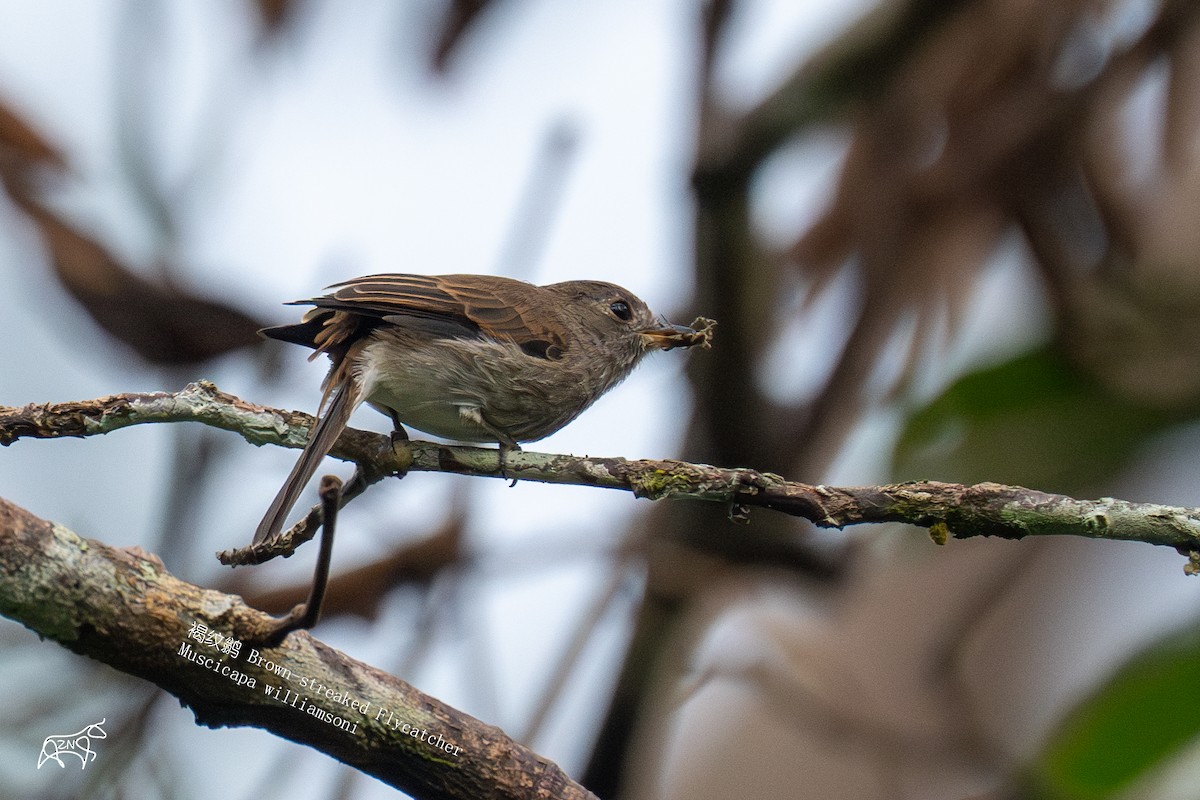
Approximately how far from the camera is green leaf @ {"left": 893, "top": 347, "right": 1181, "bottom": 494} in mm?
3893

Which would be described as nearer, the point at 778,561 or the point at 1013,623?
the point at 778,561

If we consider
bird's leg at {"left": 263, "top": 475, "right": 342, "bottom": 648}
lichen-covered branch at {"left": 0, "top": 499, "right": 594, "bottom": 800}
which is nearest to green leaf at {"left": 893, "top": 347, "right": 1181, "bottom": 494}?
lichen-covered branch at {"left": 0, "top": 499, "right": 594, "bottom": 800}

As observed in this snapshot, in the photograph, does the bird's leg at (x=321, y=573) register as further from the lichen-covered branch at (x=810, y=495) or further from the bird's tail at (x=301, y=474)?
the bird's tail at (x=301, y=474)

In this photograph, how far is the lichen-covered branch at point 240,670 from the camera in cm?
165

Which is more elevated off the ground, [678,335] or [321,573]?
[678,335]

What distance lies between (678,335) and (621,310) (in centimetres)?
41

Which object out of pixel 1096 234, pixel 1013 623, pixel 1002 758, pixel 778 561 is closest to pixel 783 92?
pixel 1096 234

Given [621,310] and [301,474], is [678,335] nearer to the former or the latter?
[621,310]

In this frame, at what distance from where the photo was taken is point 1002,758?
3992 millimetres

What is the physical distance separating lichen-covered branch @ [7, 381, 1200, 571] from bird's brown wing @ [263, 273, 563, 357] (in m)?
0.81

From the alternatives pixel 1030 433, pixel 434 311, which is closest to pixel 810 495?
pixel 434 311

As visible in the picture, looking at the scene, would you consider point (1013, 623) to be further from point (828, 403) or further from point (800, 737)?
point (828, 403)

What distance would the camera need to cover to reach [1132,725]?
304 cm

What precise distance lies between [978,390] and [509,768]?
2651mm
